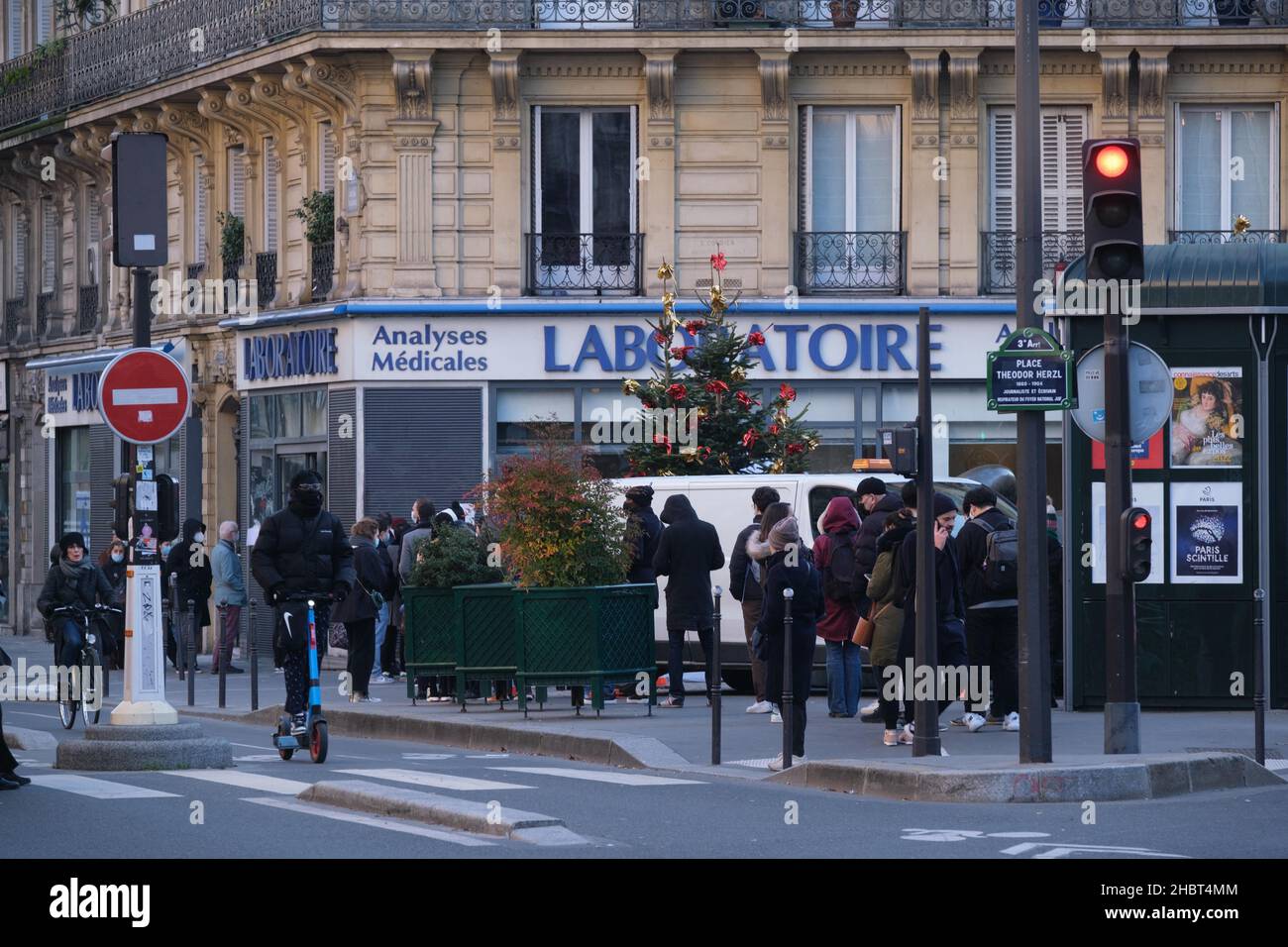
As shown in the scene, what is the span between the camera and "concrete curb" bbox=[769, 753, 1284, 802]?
1315 centimetres

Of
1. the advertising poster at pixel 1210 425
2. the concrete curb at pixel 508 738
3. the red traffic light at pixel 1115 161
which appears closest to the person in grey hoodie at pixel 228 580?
the concrete curb at pixel 508 738

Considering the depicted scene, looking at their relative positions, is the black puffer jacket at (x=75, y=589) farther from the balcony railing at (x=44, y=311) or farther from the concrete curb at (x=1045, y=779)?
the balcony railing at (x=44, y=311)

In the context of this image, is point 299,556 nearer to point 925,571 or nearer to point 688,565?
point 925,571

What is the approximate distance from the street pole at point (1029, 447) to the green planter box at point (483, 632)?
18.5 ft

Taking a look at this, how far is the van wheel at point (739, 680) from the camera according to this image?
2230 cm

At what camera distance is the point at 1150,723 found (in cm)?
1744

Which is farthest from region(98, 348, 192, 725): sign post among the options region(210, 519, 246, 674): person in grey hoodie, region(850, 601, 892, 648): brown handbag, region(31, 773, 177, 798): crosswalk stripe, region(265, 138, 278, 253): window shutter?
region(265, 138, 278, 253): window shutter

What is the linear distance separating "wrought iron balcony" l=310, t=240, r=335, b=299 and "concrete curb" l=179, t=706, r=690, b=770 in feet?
34.1
